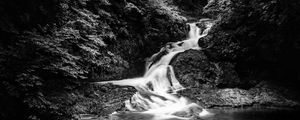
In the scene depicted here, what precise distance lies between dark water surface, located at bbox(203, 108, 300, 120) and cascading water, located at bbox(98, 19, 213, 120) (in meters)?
0.53

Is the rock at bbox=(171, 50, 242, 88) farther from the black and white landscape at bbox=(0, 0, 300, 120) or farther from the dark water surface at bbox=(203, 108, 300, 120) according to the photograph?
the dark water surface at bbox=(203, 108, 300, 120)

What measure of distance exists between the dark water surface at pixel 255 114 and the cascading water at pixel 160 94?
530 millimetres

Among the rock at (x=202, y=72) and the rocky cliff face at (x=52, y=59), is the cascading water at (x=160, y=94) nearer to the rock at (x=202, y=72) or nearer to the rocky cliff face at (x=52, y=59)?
the rock at (x=202, y=72)

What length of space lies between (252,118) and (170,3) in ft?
54.3

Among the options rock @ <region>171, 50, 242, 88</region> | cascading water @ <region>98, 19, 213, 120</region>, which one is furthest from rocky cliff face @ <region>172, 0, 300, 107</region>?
cascading water @ <region>98, 19, 213, 120</region>

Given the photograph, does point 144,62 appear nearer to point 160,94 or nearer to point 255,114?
point 160,94

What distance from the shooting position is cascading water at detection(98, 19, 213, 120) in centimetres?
822

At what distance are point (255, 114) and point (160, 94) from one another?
3657mm

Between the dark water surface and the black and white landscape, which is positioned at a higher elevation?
the black and white landscape

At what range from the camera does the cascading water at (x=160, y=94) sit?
8.22 meters

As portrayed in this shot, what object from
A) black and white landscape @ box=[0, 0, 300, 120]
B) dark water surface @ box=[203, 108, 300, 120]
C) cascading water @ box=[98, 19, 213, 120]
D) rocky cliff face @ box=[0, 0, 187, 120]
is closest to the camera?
rocky cliff face @ box=[0, 0, 187, 120]

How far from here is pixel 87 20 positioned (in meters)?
6.85

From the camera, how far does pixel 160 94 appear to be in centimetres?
1022

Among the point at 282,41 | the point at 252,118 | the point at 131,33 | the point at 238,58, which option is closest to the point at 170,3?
the point at 131,33
